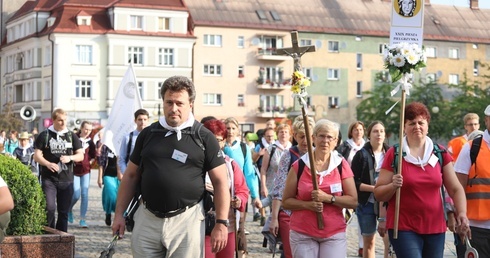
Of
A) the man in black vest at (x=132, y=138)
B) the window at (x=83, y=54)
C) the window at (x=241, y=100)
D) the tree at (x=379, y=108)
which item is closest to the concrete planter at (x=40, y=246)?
the man in black vest at (x=132, y=138)

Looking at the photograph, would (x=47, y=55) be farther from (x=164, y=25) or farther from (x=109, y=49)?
(x=164, y=25)

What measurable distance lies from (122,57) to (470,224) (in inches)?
2848

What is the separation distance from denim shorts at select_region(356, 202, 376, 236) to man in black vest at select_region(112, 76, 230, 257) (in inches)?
181

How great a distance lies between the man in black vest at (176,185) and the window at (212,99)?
247 feet

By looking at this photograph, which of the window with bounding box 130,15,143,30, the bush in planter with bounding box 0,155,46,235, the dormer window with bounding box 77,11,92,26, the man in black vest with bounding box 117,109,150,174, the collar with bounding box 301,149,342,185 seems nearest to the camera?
the collar with bounding box 301,149,342,185

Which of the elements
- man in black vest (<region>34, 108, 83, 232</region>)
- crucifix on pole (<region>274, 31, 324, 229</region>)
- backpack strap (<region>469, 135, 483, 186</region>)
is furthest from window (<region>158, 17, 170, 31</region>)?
backpack strap (<region>469, 135, 483, 186</region>)

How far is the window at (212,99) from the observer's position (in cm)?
8281

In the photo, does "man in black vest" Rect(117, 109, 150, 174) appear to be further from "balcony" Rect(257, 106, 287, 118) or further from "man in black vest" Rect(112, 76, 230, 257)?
"balcony" Rect(257, 106, 287, 118)

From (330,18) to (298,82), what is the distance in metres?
78.3

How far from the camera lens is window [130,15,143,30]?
80562 millimetres

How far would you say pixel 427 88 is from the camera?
73.3m

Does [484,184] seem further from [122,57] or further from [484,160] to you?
[122,57]

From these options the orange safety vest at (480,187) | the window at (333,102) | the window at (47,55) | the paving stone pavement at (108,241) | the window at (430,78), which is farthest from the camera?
the window at (333,102)

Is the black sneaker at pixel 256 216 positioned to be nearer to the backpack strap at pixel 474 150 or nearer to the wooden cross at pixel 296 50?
the backpack strap at pixel 474 150
